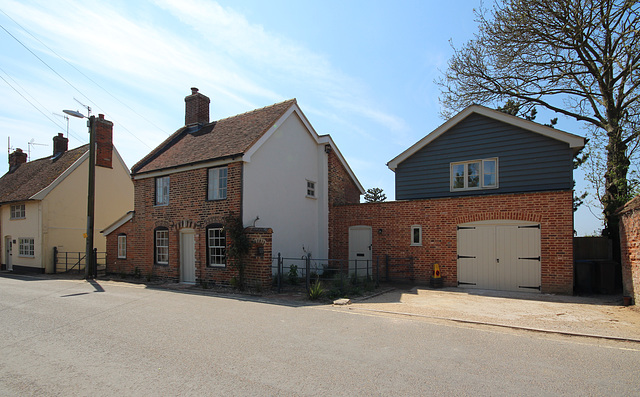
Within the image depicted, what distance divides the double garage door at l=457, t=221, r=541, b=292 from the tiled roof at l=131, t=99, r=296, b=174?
8.48 metres

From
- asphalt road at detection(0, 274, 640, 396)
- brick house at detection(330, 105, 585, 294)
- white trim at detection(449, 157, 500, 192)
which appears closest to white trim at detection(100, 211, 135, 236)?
asphalt road at detection(0, 274, 640, 396)

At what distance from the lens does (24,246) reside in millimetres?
23844

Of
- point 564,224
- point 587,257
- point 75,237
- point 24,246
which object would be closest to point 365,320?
point 564,224

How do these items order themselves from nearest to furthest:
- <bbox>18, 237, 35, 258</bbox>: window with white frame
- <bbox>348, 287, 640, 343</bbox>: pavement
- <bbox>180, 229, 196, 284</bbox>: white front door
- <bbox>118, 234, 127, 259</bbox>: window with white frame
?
<bbox>348, 287, 640, 343</bbox>: pavement
<bbox>180, 229, 196, 284</bbox>: white front door
<bbox>118, 234, 127, 259</bbox>: window with white frame
<bbox>18, 237, 35, 258</bbox>: window with white frame

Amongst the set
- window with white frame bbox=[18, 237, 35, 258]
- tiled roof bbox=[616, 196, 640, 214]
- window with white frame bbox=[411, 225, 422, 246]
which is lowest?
window with white frame bbox=[18, 237, 35, 258]

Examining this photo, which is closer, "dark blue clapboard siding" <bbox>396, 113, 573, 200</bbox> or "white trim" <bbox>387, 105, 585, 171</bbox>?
"white trim" <bbox>387, 105, 585, 171</bbox>

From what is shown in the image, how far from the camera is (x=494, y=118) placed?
14.8m

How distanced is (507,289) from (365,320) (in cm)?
661

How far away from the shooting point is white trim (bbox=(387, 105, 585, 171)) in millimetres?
13289

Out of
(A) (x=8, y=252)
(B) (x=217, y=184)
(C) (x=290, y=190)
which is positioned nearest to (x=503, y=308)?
(C) (x=290, y=190)

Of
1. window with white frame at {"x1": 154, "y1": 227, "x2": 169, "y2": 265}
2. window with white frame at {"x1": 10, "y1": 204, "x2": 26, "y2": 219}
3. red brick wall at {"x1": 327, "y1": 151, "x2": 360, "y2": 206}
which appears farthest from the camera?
window with white frame at {"x1": 10, "y1": 204, "x2": 26, "y2": 219}

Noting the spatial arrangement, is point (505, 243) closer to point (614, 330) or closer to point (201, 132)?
point (614, 330)

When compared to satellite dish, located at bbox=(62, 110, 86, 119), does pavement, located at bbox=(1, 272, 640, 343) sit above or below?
below

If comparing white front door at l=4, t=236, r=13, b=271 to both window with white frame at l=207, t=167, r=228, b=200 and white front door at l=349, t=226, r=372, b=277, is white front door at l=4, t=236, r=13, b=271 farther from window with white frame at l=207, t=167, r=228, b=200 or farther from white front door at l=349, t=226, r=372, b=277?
white front door at l=349, t=226, r=372, b=277
